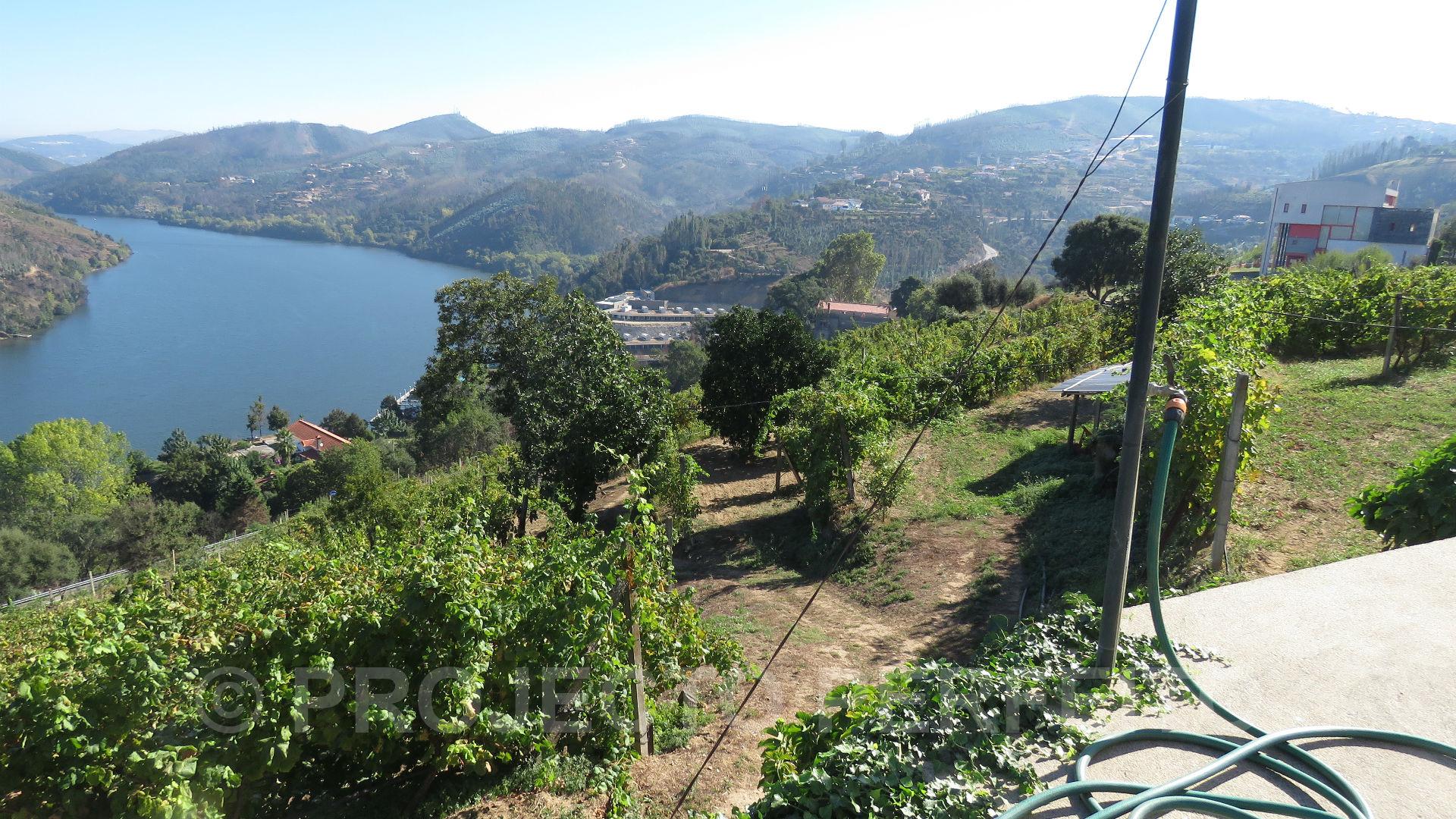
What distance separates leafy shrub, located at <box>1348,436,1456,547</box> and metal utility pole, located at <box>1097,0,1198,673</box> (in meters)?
3.33

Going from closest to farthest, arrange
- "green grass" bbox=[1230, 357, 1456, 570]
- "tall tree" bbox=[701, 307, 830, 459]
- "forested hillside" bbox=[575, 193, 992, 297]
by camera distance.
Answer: "green grass" bbox=[1230, 357, 1456, 570] < "tall tree" bbox=[701, 307, 830, 459] < "forested hillside" bbox=[575, 193, 992, 297]

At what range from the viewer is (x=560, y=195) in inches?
6181

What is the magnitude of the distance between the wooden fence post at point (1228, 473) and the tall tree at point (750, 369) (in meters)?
9.97

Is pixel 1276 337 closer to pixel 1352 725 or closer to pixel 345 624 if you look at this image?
pixel 1352 725

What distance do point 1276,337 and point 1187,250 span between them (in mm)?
7336

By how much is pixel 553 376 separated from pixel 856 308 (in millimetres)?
54198

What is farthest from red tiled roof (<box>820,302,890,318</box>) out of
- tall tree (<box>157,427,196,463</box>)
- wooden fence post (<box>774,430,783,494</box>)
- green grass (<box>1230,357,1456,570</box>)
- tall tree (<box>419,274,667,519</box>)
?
green grass (<box>1230,357,1456,570</box>)

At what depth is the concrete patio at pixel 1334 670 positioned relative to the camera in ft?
8.77

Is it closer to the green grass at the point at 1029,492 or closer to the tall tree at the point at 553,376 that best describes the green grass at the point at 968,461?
the green grass at the point at 1029,492

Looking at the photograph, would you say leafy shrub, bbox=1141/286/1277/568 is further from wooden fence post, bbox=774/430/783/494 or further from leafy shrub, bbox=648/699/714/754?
wooden fence post, bbox=774/430/783/494

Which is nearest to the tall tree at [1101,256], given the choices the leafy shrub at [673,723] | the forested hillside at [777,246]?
the leafy shrub at [673,723]

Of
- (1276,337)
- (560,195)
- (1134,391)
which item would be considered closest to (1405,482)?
(1134,391)

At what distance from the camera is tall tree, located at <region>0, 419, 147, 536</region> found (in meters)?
39.3

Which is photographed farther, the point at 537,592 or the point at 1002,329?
the point at 1002,329
